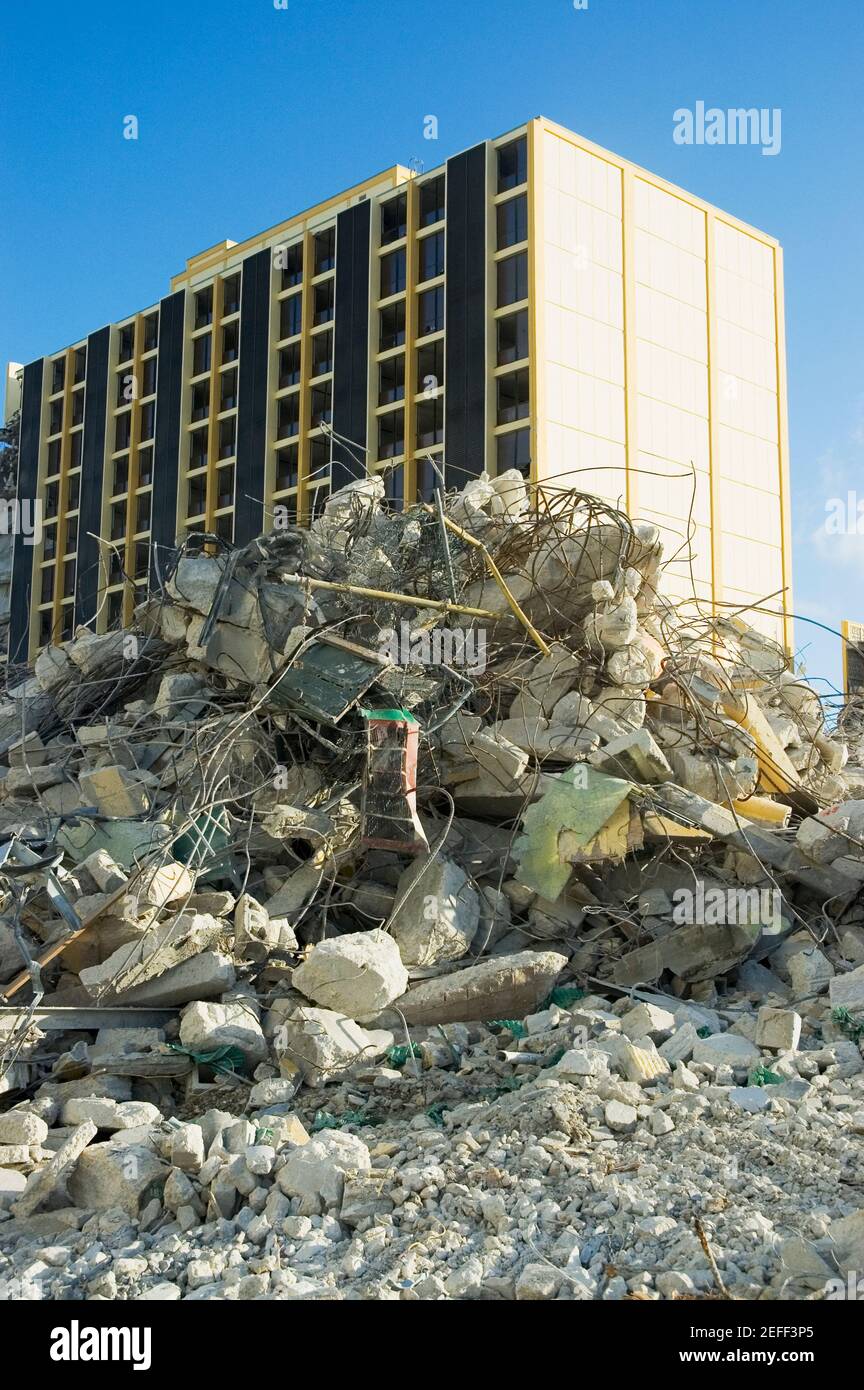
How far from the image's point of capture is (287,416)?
31.4 meters

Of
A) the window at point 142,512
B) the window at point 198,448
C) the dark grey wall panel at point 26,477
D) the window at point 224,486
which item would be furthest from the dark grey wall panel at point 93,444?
the window at point 224,486

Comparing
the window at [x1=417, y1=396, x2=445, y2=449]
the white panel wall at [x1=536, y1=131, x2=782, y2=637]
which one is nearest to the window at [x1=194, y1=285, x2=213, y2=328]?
the window at [x1=417, y1=396, x2=445, y2=449]

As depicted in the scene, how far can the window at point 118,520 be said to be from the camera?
35.3 m

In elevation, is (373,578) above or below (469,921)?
above

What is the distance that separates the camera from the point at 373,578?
334 inches

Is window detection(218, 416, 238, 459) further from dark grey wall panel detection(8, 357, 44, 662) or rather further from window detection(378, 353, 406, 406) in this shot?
dark grey wall panel detection(8, 357, 44, 662)

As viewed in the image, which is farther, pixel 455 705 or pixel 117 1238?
pixel 455 705

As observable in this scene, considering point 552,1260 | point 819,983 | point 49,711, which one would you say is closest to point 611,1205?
point 552,1260

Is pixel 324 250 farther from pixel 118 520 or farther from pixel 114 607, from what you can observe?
pixel 114 607

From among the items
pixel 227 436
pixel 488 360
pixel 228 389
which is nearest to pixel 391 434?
pixel 488 360

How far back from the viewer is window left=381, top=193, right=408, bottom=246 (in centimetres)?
2919

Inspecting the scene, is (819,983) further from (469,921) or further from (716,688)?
(716,688)

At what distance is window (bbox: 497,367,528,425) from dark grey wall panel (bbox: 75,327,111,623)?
14.9m

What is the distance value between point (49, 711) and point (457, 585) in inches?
143
